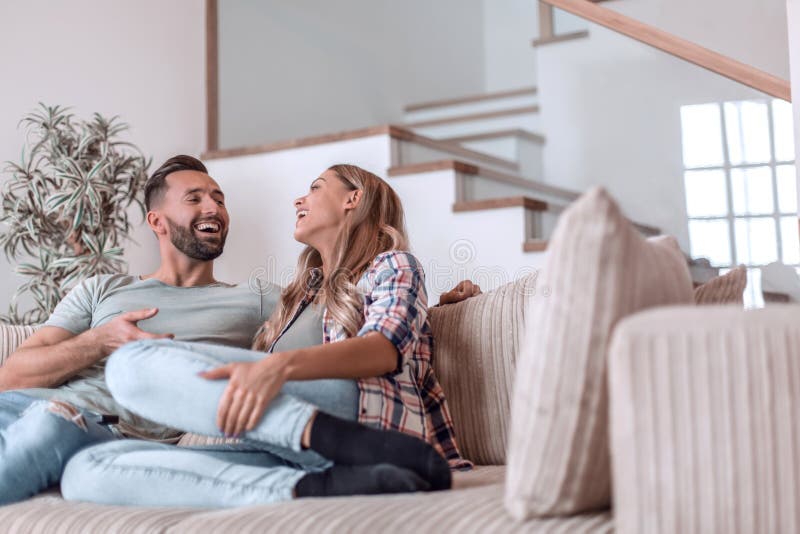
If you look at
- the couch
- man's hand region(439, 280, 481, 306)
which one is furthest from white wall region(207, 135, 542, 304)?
the couch

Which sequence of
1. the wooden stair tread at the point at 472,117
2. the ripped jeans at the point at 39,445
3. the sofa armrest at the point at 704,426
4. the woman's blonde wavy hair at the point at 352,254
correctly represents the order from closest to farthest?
the sofa armrest at the point at 704,426 < the ripped jeans at the point at 39,445 < the woman's blonde wavy hair at the point at 352,254 < the wooden stair tread at the point at 472,117

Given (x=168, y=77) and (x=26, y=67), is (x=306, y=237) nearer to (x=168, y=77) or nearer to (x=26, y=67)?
(x=26, y=67)

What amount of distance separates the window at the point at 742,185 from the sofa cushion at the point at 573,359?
1.65 metres

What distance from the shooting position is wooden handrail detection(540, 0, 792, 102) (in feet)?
8.23

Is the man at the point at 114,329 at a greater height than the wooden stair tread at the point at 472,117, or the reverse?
the wooden stair tread at the point at 472,117

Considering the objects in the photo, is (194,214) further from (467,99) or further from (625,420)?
(467,99)

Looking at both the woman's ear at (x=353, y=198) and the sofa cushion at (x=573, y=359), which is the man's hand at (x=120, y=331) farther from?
the sofa cushion at (x=573, y=359)

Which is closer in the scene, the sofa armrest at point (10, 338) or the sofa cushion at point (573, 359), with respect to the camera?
the sofa cushion at point (573, 359)

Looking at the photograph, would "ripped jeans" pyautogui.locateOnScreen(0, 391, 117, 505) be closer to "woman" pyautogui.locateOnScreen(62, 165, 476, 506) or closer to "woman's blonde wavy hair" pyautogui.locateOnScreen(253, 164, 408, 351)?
"woman" pyautogui.locateOnScreen(62, 165, 476, 506)

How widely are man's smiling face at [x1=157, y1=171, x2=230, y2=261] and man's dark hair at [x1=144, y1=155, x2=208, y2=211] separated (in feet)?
0.05

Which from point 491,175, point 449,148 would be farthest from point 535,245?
point 449,148

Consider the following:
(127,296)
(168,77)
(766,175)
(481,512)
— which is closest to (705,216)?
(766,175)

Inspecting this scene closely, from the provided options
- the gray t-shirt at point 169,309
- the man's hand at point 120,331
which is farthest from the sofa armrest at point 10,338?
the man's hand at point 120,331

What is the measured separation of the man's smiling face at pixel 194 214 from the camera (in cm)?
236
